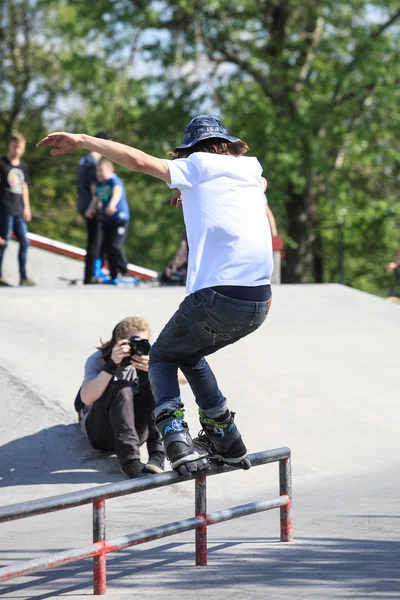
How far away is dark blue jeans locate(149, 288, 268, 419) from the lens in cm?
387

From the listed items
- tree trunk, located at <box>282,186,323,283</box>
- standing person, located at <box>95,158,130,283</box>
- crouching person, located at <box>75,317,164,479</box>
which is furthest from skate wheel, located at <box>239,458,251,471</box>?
tree trunk, located at <box>282,186,323,283</box>

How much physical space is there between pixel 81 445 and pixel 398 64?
17919 mm

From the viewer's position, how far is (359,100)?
23.3 m

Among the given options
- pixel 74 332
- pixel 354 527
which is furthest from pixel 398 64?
pixel 354 527

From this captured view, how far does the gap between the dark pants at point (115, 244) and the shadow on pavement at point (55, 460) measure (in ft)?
17.3

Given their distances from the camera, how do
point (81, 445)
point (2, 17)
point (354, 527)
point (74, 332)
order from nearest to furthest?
point (354, 527), point (81, 445), point (74, 332), point (2, 17)

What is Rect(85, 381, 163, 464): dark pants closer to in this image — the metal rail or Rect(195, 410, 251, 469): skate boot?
the metal rail

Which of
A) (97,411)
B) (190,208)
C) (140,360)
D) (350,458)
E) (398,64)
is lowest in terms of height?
(350,458)

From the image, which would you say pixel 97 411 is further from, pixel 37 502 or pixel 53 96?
pixel 53 96

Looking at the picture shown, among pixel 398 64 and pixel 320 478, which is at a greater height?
pixel 398 64

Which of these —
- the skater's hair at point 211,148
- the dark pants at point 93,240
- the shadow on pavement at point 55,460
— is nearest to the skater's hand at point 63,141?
the skater's hair at point 211,148

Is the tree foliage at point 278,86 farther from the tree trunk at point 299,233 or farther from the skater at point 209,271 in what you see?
the skater at point 209,271

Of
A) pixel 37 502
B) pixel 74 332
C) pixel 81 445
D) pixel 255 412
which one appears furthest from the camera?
pixel 74 332

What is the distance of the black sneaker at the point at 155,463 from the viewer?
588cm
